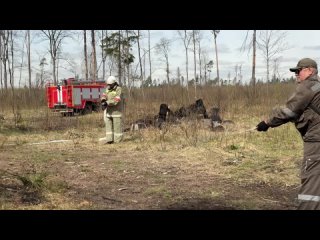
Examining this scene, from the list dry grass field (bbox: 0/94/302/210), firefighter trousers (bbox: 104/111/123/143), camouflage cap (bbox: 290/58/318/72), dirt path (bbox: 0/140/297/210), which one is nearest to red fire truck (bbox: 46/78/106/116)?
dry grass field (bbox: 0/94/302/210)

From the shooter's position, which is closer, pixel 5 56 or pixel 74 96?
pixel 74 96

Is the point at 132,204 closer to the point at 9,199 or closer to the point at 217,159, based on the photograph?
the point at 9,199

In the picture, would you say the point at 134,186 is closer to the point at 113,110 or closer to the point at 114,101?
the point at 114,101

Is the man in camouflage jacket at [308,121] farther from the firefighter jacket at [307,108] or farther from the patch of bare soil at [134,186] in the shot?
the patch of bare soil at [134,186]

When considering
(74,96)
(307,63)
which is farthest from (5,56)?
(307,63)

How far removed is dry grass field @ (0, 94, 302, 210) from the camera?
5.61 meters

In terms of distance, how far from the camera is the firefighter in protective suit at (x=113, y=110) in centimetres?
1085

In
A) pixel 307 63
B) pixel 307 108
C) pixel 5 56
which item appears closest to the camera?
pixel 307 108

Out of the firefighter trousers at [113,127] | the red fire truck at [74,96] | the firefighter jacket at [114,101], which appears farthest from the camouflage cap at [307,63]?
the red fire truck at [74,96]

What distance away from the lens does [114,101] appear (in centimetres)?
1080

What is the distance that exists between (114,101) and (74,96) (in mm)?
8714

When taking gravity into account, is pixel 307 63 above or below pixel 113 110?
above
